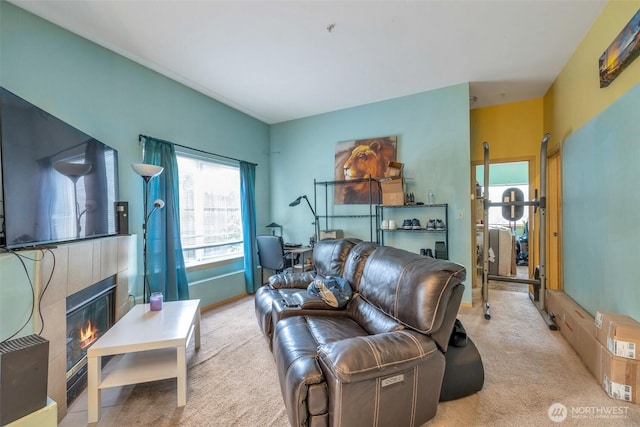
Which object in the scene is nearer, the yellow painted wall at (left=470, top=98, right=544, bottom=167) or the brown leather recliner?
the brown leather recliner

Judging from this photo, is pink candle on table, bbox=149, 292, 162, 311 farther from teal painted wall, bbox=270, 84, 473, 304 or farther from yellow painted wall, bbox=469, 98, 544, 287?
yellow painted wall, bbox=469, 98, 544, 287

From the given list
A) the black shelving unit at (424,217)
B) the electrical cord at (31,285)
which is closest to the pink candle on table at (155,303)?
the electrical cord at (31,285)

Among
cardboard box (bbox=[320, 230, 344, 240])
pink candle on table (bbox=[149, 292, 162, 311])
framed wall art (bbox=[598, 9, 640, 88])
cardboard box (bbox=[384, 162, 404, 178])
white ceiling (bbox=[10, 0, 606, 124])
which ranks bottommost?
pink candle on table (bbox=[149, 292, 162, 311])

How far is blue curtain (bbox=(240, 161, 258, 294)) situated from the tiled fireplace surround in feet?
6.80

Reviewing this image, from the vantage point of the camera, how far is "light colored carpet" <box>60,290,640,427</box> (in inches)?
63.7

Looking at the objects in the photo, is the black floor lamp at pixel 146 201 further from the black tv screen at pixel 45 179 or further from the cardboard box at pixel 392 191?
the cardboard box at pixel 392 191

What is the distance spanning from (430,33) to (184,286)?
3709 mm

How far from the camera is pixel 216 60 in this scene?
2.89m

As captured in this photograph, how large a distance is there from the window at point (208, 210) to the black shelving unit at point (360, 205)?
1304mm

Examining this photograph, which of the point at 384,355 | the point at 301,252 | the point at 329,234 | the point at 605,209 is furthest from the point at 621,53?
the point at 301,252

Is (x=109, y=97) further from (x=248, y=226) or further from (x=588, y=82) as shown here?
(x=588, y=82)

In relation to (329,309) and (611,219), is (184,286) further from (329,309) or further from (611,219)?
(611,219)

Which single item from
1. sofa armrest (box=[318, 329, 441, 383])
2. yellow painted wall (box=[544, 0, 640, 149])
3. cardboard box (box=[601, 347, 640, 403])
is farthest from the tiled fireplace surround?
yellow painted wall (box=[544, 0, 640, 149])

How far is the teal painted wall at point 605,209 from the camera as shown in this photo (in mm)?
1850
